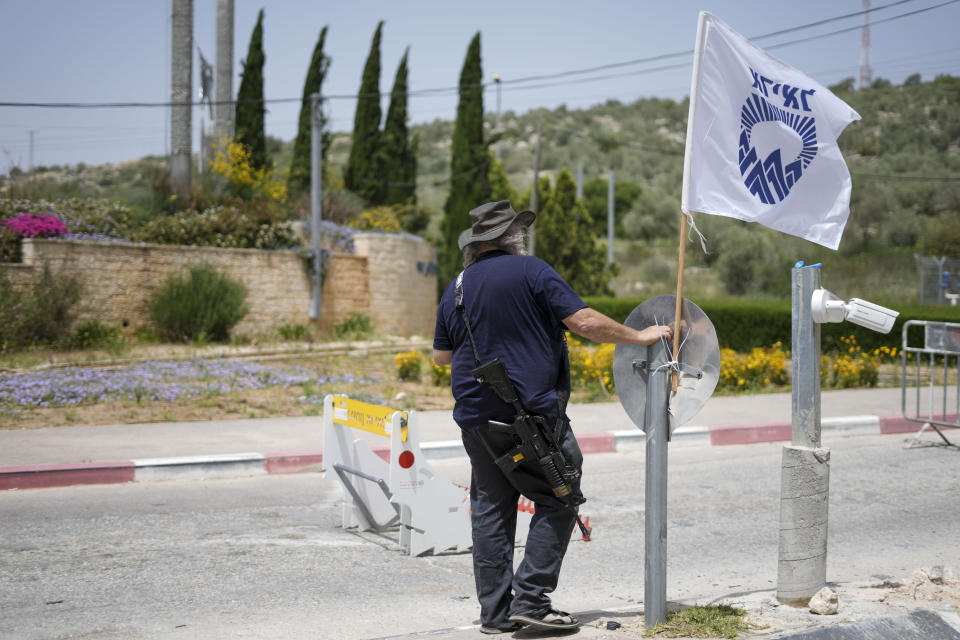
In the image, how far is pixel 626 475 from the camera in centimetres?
810

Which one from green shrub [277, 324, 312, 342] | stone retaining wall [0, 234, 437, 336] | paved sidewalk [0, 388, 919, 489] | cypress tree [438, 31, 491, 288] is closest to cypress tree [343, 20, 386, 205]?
cypress tree [438, 31, 491, 288]

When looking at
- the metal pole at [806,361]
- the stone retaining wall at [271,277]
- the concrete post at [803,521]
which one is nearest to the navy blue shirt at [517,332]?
the metal pole at [806,361]

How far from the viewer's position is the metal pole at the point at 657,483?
361 cm

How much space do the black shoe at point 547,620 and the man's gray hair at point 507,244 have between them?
1.53 meters

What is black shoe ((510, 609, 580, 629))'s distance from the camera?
3607mm

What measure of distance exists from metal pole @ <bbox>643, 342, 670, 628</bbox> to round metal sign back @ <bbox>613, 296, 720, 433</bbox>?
0.14 feet

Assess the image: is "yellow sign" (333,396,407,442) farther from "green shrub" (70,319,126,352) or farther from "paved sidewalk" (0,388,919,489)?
"green shrub" (70,319,126,352)

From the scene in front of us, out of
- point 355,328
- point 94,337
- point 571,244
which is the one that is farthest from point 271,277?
point 571,244

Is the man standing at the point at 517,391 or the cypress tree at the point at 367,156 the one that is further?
the cypress tree at the point at 367,156

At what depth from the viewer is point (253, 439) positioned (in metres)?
9.08

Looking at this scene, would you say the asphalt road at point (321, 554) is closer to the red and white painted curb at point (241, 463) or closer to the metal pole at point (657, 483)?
the red and white painted curb at point (241, 463)

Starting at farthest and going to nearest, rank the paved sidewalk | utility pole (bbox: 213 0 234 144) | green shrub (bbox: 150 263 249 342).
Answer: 1. utility pole (bbox: 213 0 234 144)
2. green shrub (bbox: 150 263 249 342)
3. the paved sidewalk

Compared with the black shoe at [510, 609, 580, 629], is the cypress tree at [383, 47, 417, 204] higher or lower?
higher

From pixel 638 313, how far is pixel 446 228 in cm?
2921
